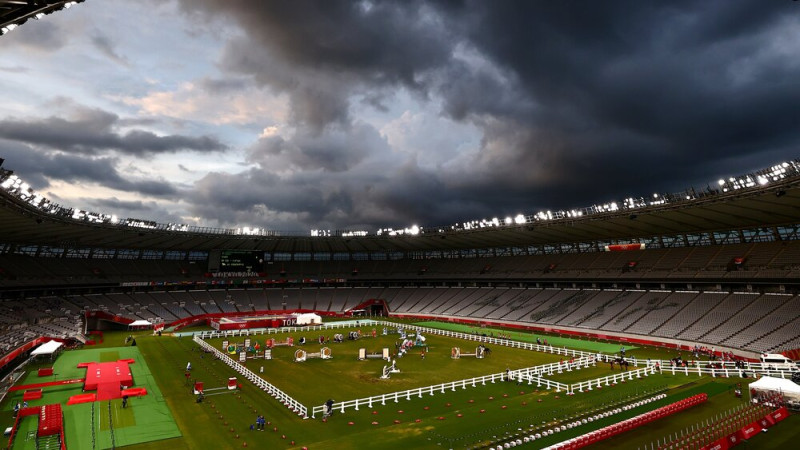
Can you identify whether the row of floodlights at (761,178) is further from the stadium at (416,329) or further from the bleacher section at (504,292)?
the bleacher section at (504,292)

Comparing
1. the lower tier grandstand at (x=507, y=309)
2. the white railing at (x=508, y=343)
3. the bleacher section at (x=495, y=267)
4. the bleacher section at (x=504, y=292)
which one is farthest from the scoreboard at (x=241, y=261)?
the white railing at (x=508, y=343)

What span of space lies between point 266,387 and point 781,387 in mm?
33963

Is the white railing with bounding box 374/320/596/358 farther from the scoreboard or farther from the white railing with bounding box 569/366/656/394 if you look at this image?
the scoreboard

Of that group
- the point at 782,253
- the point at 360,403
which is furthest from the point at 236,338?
the point at 782,253

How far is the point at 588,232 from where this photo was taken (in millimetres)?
64500

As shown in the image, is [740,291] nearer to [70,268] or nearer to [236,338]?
[236,338]

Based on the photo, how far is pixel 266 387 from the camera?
30.2 meters

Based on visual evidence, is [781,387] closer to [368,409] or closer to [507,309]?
[368,409]

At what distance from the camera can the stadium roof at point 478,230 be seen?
136ft

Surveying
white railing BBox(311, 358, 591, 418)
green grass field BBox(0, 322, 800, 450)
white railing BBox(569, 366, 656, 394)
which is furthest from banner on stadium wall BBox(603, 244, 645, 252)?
white railing BBox(311, 358, 591, 418)

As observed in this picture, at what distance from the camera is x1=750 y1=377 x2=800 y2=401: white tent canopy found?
80.5 feet

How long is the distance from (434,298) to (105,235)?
6016 centimetres

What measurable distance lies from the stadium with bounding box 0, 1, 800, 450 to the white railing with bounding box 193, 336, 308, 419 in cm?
17

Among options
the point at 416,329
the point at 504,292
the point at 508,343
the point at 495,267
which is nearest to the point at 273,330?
the point at 416,329
